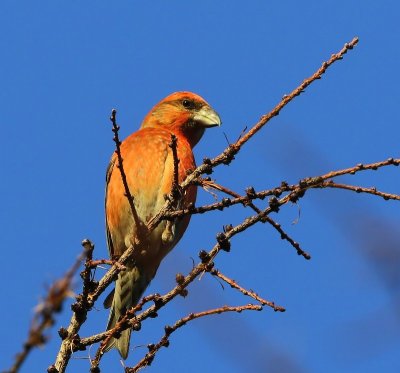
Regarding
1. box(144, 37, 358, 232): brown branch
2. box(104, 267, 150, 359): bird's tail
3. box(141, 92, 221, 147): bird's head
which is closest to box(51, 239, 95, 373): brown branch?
box(144, 37, 358, 232): brown branch

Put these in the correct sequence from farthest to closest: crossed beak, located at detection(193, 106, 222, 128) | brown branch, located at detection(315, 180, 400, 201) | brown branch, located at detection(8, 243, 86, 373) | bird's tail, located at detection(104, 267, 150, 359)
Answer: crossed beak, located at detection(193, 106, 222, 128)
bird's tail, located at detection(104, 267, 150, 359)
brown branch, located at detection(315, 180, 400, 201)
brown branch, located at detection(8, 243, 86, 373)

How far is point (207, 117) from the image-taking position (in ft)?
18.4

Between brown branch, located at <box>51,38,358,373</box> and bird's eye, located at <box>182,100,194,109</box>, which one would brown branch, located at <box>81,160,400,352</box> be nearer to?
brown branch, located at <box>51,38,358,373</box>

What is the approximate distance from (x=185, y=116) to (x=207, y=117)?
191mm

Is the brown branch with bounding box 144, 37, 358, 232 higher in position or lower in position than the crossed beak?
lower

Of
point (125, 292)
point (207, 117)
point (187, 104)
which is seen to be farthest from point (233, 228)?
point (187, 104)

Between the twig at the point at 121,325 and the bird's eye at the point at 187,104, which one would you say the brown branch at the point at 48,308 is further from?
the bird's eye at the point at 187,104

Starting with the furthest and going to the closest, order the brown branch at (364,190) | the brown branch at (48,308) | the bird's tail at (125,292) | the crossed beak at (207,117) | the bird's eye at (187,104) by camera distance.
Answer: the bird's eye at (187,104), the crossed beak at (207,117), the bird's tail at (125,292), the brown branch at (364,190), the brown branch at (48,308)

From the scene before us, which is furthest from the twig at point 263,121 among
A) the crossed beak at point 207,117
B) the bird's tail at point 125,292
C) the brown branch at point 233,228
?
the crossed beak at point 207,117

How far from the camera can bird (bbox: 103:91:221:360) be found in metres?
4.25

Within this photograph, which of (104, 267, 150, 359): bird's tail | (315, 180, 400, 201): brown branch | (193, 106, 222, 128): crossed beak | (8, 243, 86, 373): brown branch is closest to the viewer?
(8, 243, 86, 373): brown branch

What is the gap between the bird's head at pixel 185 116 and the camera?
5.62m

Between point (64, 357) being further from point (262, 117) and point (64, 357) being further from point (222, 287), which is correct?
point (262, 117)

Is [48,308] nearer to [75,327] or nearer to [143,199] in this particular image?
[75,327]
